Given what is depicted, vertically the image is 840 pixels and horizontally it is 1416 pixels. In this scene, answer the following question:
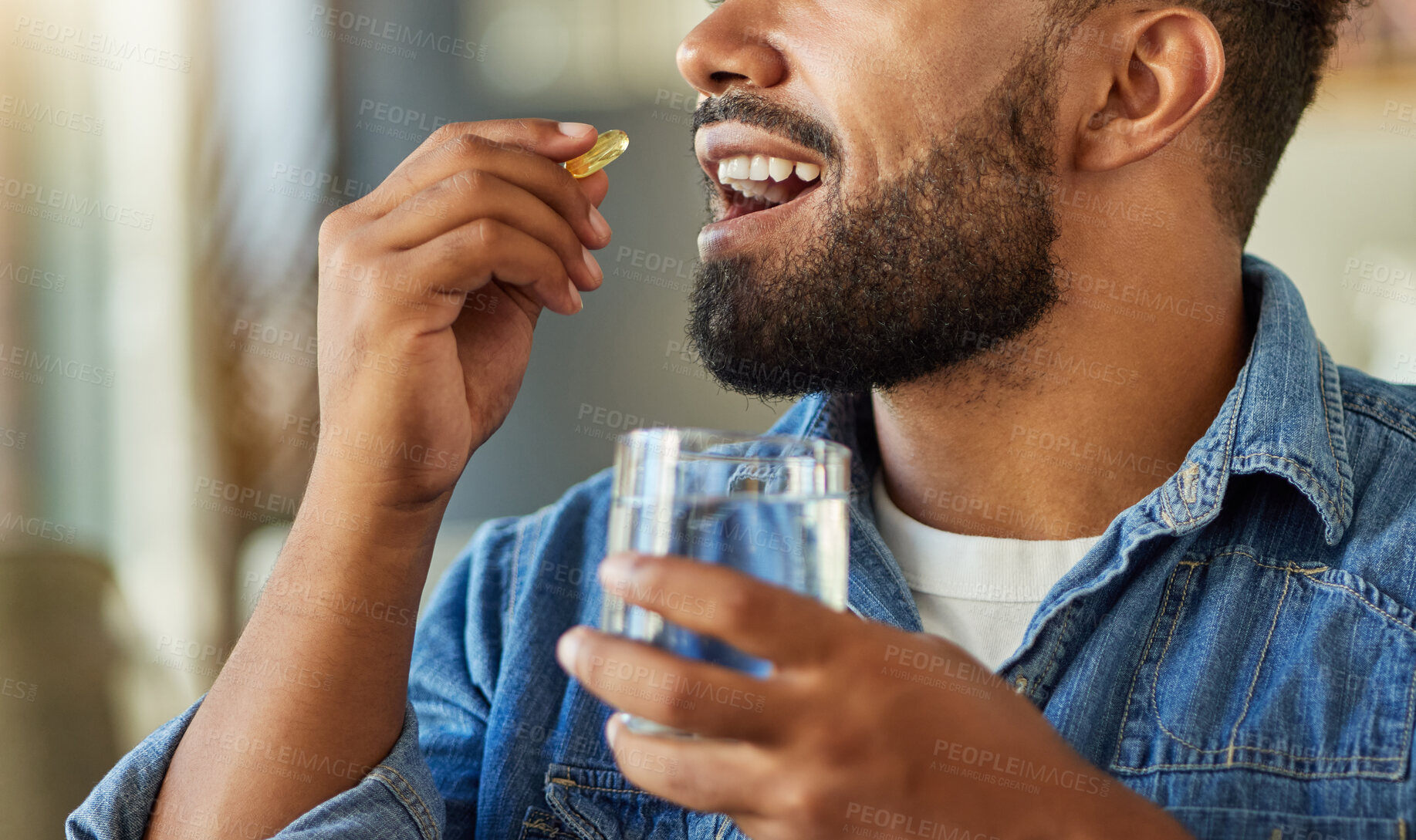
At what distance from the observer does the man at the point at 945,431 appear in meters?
0.94

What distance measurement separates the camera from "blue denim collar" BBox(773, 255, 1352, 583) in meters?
0.98

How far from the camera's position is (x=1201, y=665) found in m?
0.94

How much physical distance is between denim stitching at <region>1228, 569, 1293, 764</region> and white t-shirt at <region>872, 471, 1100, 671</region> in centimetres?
15

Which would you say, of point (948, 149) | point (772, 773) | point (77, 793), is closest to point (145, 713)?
point (77, 793)

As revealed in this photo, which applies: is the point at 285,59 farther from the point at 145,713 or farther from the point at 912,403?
the point at 912,403

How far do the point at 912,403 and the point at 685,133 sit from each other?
1501 mm
